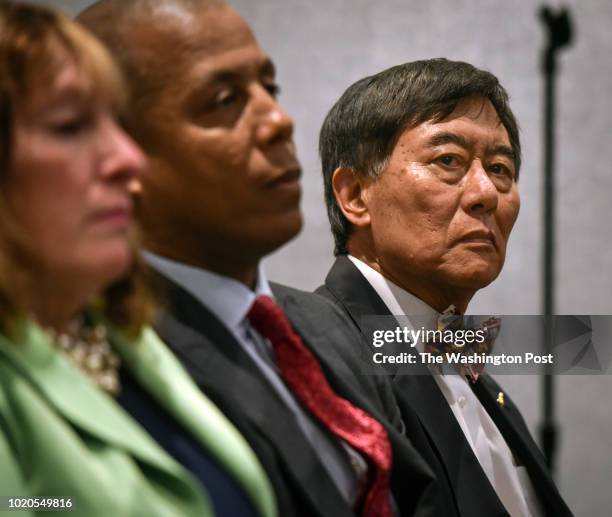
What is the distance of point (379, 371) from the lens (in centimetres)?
150

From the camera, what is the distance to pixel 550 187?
256 centimetres

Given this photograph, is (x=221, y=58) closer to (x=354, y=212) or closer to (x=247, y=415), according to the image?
(x=247, y=415)

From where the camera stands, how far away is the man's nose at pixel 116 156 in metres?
0.93

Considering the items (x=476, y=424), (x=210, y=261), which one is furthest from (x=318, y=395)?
(x=476, y=424)

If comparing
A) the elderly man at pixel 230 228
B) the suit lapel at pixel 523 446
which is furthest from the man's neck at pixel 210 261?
the suit lapel at pixel 523 446

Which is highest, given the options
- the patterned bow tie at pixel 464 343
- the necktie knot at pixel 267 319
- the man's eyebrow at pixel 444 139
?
the man's eyebrow at pixel 444 139

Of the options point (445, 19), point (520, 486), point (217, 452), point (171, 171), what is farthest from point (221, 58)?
point (445, 19)

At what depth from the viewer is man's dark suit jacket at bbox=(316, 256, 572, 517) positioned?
157 centimetres

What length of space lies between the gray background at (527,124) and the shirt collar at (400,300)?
1.99 ft

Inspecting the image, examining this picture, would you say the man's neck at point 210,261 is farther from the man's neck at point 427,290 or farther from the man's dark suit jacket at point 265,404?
the man's neck at point 427,290

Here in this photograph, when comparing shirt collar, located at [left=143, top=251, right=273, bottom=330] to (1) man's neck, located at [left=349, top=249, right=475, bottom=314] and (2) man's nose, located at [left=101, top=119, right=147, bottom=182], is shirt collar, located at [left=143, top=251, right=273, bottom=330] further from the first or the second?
(1) man's neck, located at [left=349, top=249, right=475, bottom=314]

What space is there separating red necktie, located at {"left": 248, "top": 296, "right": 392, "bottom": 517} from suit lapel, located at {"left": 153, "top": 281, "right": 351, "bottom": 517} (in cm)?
5

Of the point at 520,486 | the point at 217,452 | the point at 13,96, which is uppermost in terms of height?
the point at 13,96

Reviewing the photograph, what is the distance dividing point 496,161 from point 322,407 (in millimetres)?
788
